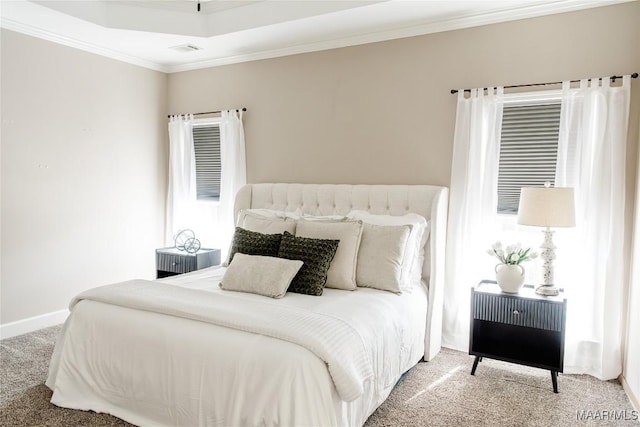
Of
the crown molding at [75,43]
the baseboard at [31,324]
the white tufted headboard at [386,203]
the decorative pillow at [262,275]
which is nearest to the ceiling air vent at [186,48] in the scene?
the crown molding at [75,43]

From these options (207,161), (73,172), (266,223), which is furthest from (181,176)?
(266,223)

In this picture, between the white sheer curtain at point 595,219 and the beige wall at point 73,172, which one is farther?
the beige wall at point 73,172

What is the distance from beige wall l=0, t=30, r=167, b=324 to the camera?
3850 mm

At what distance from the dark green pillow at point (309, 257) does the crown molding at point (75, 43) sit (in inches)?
110

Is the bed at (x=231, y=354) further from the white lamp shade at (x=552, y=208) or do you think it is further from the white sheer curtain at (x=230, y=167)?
the white sheer curtain at (x=230, y=167)

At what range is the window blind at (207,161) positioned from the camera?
192 inches

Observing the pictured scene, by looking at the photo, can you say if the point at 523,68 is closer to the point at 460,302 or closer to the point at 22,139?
the point at 460,302

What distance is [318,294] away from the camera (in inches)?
114

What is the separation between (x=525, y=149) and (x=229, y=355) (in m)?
2.61

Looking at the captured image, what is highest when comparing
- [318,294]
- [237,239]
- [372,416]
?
[237,239]

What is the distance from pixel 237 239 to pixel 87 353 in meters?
1.27

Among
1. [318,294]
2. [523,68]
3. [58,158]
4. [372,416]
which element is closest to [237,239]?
[318,294]

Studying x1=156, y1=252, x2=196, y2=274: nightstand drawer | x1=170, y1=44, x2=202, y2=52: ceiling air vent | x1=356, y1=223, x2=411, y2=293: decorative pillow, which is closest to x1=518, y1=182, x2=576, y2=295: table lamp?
x1=356, y1=223, x2=411, y2=293: decorative pillow

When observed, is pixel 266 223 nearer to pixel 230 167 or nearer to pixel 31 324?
pixel 230 167
